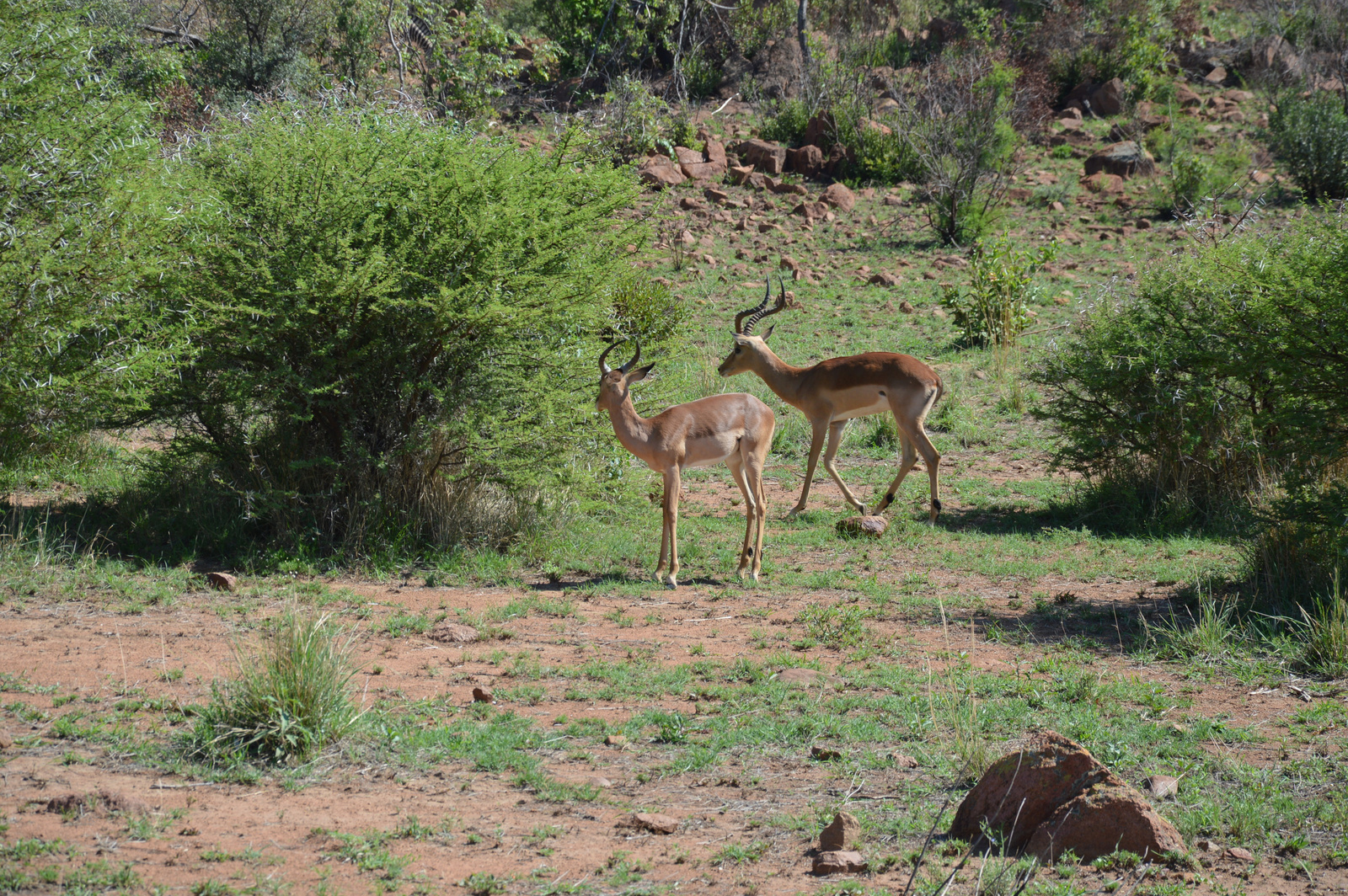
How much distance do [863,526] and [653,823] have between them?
5799mm

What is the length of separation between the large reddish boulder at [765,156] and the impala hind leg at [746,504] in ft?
51.9

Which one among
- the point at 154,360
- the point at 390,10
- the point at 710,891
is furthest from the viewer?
the point at 390,10

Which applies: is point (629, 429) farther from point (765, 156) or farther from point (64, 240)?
point (765, 156)

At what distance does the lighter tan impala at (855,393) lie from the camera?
10.9 m

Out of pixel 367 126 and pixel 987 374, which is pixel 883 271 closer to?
pixel 987 374

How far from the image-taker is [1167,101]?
86.1 ft

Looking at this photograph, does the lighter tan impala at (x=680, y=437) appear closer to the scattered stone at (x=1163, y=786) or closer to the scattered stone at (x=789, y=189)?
the scattered stone at (x=1163, y=786)

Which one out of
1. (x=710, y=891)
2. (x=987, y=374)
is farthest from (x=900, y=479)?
(x=710, y=891)

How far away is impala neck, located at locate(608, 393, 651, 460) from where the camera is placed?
8.62m

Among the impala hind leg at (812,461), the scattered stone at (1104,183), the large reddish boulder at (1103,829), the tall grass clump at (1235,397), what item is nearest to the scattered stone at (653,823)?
the large reddish boulder at (1103,829)

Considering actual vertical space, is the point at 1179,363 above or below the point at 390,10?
below

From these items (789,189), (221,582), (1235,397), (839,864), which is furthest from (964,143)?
(839,864)

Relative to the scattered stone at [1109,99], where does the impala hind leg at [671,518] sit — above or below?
below

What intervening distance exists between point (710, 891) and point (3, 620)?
497cm
